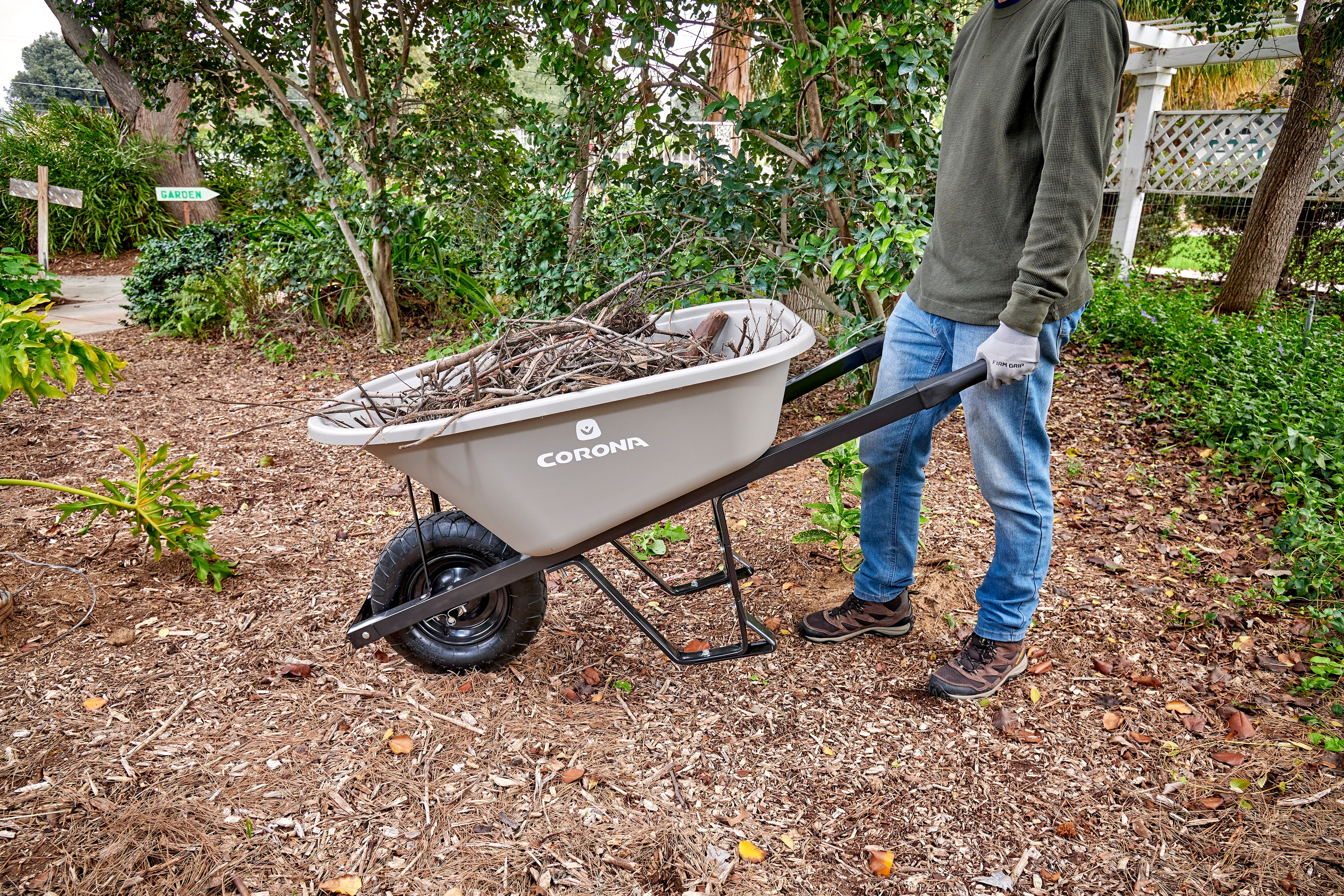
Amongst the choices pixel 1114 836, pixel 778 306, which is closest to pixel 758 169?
pixel 778 306

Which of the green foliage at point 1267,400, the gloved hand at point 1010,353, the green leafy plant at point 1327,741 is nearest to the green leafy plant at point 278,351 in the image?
the gloved hand at point 1010,353

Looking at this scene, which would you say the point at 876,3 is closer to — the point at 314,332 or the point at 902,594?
the point at 902,594

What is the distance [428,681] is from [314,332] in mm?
4247

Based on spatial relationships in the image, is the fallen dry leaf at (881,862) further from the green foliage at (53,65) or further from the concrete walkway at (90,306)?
the green foliage at (53,65)

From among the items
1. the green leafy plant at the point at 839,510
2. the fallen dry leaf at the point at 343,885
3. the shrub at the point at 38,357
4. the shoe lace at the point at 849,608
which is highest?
the shrub at the point at 38,357

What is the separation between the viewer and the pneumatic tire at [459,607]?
1.97m

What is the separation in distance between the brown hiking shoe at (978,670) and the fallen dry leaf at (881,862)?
0.54m

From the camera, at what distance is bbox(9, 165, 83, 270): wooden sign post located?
4.77 meters

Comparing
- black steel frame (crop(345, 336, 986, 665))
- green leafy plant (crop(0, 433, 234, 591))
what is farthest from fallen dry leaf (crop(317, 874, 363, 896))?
green leafy plant (crop(0, 433, 234, 591))

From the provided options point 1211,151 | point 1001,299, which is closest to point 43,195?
point 1001,299

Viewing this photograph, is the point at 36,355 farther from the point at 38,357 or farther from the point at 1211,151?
the point at 1211,151

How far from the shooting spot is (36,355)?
6.44ft

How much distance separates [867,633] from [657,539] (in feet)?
2.82

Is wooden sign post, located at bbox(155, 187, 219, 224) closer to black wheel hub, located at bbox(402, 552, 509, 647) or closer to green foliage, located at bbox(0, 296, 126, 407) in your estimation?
green foliage, located at bbox(0, 296, 126, 407)
